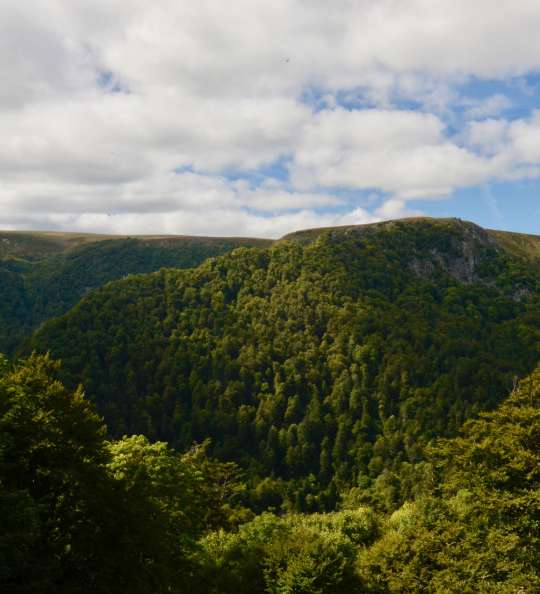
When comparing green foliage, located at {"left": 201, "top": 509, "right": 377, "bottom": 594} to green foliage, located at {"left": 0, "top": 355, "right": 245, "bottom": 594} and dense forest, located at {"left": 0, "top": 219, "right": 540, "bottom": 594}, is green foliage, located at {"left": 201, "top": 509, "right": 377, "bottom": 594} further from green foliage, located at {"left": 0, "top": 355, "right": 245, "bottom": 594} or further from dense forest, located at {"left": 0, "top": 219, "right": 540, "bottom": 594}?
green foliage, located at {"left": 0, "top": 355, "right": 245, "bottom": 594}

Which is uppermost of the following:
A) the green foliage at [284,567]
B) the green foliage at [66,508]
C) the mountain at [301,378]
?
the green foliage at [66,508]

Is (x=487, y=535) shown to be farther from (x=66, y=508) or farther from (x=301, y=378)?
(x=301, y=378)

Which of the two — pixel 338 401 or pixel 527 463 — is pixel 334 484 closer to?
pixel 338 401

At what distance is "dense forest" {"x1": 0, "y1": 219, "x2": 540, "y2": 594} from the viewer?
26433mm

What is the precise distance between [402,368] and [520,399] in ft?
409

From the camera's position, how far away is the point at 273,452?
157m

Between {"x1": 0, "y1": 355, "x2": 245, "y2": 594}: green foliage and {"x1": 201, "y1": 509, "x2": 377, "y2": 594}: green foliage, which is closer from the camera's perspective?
{"x1": 0, "y1": 355, "x2": 245, "y2": 594}: green foliage

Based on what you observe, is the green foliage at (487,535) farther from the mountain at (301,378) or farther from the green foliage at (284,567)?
the mountain at (301,378)

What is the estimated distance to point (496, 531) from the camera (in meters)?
37.3

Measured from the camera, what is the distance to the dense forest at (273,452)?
26.4m

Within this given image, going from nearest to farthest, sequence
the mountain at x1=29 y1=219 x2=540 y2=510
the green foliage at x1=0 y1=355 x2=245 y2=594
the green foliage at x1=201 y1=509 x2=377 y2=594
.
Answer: the green foliage at x1=0 y1=355 x2=245 y2=594, the green foliage at x1=201 y1=509 x2=377 y2=594, the mountain at x1=29 y1=219 x2=540 y2=510

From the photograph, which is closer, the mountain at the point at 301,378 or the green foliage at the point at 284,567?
the green foliage at the point at 284,567

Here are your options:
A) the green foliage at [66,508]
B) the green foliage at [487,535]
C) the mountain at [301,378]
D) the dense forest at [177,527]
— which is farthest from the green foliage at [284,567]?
the mountain at [301,378]

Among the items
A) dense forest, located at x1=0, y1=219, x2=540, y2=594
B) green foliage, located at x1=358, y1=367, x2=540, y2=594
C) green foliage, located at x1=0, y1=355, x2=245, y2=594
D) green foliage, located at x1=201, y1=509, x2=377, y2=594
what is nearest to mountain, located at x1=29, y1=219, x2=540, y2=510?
dense forest, located at x1=0, y1=219, x2=540, y2=594
